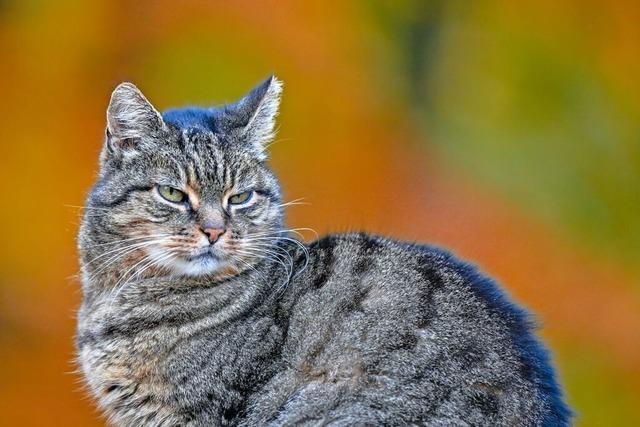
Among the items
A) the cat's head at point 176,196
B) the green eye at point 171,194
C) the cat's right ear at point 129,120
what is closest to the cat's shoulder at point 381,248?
the cat's head at point 176,196

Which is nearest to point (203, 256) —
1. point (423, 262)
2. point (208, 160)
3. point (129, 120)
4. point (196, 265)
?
point (196, 265)

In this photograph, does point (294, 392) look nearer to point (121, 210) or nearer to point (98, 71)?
point (121, 210)

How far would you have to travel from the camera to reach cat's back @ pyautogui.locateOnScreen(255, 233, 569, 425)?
3.26 metres

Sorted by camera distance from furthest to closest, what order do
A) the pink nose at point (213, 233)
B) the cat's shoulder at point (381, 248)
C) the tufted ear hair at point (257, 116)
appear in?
the tufted ear hair at point (257, 116) < the cat's shoulder at point (381, 248) < the pink nose at point (213, 233)

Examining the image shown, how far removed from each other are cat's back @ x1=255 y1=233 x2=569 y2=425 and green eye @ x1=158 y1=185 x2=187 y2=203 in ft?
1.62

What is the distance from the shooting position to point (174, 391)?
340cm

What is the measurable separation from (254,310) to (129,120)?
79cm

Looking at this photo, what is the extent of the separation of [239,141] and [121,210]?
0.50 meters

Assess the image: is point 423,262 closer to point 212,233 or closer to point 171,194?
point 212,233

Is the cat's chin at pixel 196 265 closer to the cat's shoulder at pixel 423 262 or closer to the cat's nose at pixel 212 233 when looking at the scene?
the cat's nose at pixel 212 233

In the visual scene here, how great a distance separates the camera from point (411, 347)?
3.36 meters

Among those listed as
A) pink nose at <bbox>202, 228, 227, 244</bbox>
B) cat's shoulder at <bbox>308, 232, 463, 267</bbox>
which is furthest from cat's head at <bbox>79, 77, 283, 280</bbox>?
cat's shoulder at <bbox>308, 232, 463, 267</bbox>

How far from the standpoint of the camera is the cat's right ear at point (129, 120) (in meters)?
3.54

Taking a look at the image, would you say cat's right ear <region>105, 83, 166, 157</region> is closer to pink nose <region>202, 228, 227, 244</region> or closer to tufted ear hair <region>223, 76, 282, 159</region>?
tufted ear hair <region>223, 76, 282, 159</region>
